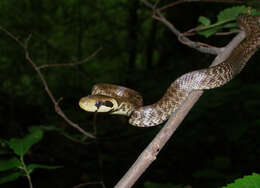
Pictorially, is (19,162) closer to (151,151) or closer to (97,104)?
(97,104)

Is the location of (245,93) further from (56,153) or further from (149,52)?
(149,52)

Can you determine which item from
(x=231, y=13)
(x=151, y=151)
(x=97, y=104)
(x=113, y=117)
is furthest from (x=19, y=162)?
(x=113, y=117)

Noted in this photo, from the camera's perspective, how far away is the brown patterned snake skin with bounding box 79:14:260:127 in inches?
117

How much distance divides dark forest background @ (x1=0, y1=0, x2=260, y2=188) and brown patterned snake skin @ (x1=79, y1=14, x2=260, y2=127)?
600 mm

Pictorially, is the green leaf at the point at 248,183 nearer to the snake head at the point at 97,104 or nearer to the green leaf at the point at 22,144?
the snake head at the point at 97,104

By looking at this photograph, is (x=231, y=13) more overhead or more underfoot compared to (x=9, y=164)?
more overhead

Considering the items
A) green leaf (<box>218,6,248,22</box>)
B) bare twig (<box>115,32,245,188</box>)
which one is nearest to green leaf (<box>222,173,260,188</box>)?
bare twig (<box>115,32,245,188</box>)

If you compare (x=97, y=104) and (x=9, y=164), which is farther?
(x=97, y=104)

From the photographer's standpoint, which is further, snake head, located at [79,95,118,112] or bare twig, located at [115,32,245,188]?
snake head, located at [79,95,118,112]

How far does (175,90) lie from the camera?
3.39 meters

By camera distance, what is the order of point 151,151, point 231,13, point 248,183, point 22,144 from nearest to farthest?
point 248,183
point 151,151
point 22,144
point 231,13

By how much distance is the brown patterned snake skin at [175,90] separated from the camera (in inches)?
117

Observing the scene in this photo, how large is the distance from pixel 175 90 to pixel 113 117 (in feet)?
19.9

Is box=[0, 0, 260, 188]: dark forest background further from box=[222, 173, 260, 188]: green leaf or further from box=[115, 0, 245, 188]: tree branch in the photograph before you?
box=[222, 173, 260, 188]: green leaf
